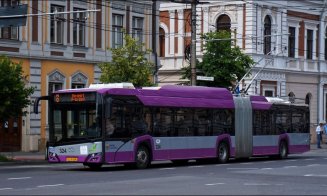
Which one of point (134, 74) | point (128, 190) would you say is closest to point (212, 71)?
point (134, 74)

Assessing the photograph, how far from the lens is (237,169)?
1093 inches

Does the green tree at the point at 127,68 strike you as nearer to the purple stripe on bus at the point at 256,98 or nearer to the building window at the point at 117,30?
the purple stripe on bus at the point at 256,98

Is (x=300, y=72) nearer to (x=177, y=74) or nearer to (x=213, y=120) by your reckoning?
(x=177, y=74)

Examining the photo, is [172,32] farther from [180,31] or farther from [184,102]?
[184,102]

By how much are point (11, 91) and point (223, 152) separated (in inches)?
347

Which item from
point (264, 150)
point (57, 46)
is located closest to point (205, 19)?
point (57, 46)

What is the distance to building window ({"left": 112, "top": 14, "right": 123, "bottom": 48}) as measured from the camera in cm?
4388

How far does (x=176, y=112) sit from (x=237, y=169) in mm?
3320

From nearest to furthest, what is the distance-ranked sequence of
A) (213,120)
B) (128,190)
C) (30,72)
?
1. (128,190)
2. (213,120)
3. (30,72)

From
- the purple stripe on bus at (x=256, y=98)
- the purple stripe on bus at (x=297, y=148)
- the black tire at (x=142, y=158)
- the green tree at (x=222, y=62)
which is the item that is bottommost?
the purple stripe on bus at (x=297, y=148)

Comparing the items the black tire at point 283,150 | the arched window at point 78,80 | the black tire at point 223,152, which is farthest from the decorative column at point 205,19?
the black tire at point 223,152

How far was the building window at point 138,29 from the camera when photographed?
149 ft

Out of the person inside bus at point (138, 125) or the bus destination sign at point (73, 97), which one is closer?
the bus destination sign at point (73, 97)

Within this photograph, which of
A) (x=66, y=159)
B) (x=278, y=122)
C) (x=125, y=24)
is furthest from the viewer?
(x=125, y=24)
